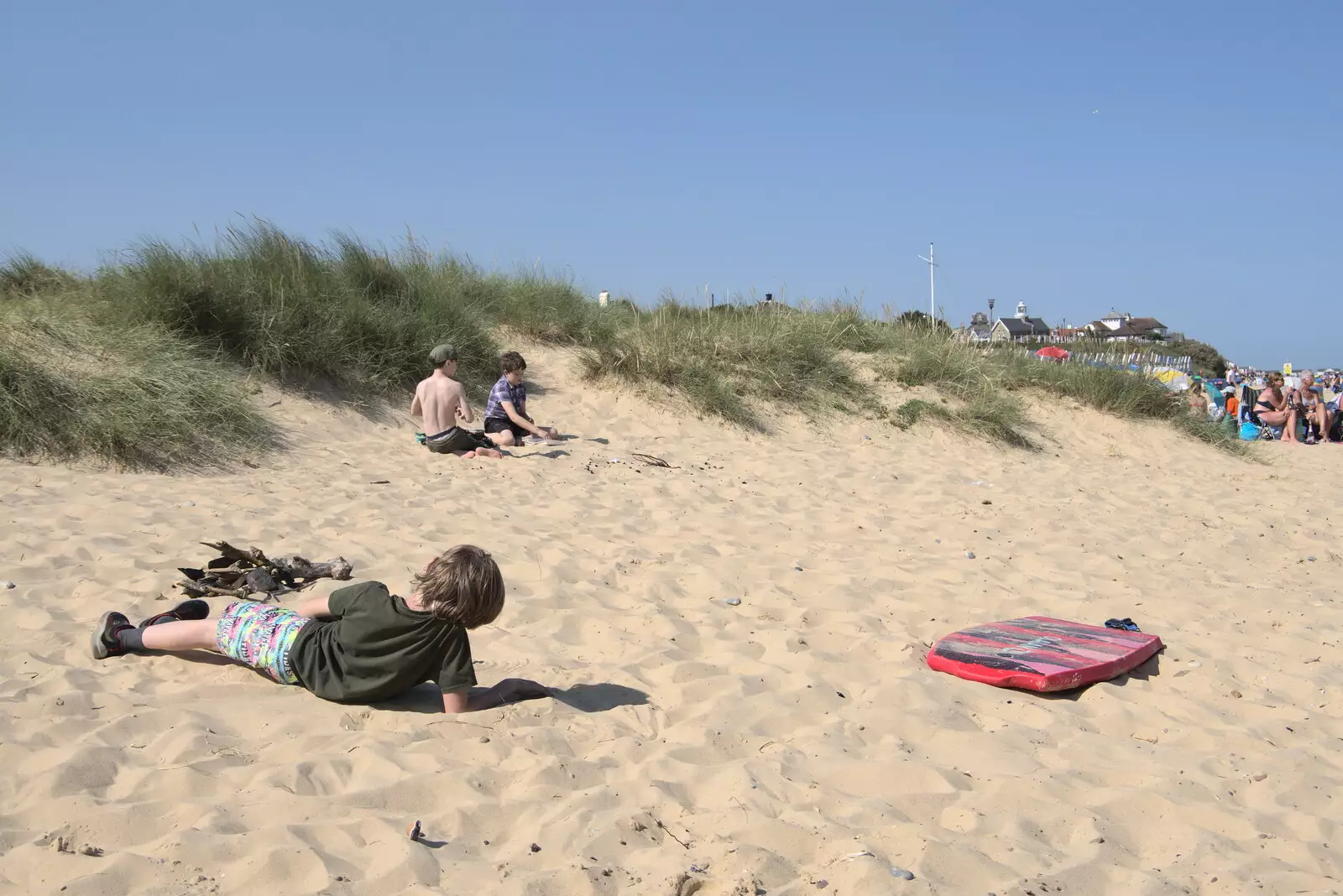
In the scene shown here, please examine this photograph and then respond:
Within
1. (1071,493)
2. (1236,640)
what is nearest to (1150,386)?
(1071,493)

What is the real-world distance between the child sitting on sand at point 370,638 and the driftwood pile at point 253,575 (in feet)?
2.57

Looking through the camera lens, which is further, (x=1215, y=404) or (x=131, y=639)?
(x=1215, y=404)

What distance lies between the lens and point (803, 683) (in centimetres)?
399

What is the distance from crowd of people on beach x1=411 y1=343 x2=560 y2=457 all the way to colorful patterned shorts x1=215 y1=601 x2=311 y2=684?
4.51 m

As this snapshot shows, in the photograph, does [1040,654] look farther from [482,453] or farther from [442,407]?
[442,407]

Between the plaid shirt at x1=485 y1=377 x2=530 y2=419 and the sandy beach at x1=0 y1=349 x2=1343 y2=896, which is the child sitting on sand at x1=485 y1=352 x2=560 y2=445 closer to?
the plaid shirt at x1=485 y1=377 x2=530 y2=419

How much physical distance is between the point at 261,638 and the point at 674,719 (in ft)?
4.94

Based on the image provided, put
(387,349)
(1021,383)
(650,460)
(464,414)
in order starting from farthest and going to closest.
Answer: (1021,383) → (387,349) → (650,460) → (464,414)

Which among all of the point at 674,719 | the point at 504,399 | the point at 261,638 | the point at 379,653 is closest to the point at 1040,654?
the point at 674,719

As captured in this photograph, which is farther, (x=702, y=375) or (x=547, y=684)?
(x=702, y=375)

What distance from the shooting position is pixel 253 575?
455 centimetres

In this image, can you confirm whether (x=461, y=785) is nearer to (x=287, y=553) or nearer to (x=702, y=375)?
(x=287, y=553)

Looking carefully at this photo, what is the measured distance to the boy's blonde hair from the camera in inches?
131

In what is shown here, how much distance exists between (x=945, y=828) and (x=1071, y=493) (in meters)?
6.82
